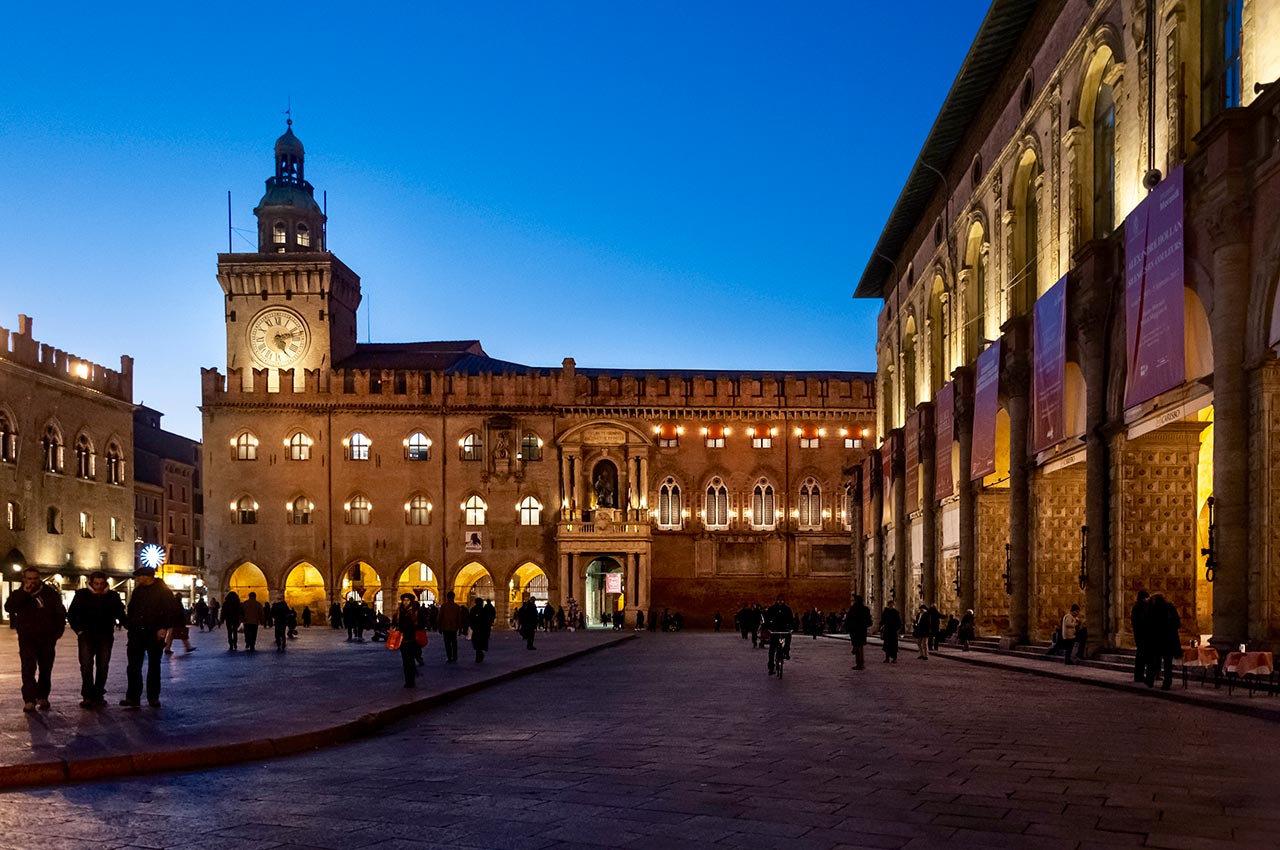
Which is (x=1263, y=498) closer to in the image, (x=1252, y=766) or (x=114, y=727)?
(x=1252, y=766)

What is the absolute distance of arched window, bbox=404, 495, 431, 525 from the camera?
6519 centimetres

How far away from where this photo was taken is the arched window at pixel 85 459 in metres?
53.5

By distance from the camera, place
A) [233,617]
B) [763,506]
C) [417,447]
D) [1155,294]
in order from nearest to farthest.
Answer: [1155,294] < [233,617] < [417,447] < [763,506]

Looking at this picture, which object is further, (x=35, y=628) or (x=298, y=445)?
(x=298, y=445)

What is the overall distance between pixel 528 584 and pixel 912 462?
97.6 ft

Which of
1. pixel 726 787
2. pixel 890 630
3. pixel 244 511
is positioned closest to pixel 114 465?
pixel 244 511

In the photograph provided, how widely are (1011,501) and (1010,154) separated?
9004 mm

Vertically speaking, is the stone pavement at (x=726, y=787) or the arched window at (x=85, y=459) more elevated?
the arched window at (x=85, y=459)

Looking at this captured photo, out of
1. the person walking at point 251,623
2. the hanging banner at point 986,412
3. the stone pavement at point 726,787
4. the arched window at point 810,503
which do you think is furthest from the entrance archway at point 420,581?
the stone pavement at point 726,787

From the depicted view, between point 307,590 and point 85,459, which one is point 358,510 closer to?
point 307,590

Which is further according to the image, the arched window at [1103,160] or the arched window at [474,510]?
the arched window at [474,510]

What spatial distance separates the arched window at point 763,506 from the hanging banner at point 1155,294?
4527 cm

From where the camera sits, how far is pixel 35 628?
46.1ft

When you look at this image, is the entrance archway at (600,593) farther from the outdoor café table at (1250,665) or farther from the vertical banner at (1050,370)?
the outdoor café table at (1250,665)
